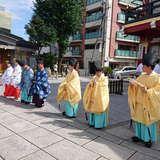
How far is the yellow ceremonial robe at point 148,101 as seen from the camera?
3.12 meters

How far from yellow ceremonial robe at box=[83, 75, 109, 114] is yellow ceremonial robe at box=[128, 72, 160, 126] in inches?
33.1

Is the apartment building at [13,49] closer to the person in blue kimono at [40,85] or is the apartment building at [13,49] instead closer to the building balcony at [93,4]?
the person in blue kimono at [40,85]

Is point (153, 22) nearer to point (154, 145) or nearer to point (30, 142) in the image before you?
point (154, 145)

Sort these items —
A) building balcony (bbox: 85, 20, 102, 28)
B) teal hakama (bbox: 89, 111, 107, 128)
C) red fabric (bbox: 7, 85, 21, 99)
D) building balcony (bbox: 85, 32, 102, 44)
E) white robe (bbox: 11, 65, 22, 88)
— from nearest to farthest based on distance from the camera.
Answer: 1. teal hakama (bbox: 89, 111, 107, 128)
2. white robe (bbox: 11, 65, 22, 88)
3. red fabric (bbox: 7, 85, 21, 99)
4. building balcony (bbox: 85, 20, 102, 28)
5. building balcony (bbox: 85, 32, 102, 44)

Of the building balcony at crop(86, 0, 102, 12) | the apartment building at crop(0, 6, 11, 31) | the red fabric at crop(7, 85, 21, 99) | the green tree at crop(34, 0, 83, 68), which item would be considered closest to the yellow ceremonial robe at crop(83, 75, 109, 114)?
the red fabric at crop(7, 85, 21, 99)

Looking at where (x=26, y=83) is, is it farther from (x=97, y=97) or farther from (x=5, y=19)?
(x=5, y=19)

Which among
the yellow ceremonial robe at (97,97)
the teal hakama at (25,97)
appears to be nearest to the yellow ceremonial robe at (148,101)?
the yellow ceremonial robe at (97,97)

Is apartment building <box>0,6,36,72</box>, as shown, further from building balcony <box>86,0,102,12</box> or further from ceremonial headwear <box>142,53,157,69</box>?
building balcony <box>86,0,102,12</box>

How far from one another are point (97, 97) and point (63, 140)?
1343 mm

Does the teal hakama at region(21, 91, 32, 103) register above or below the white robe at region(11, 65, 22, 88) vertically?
below

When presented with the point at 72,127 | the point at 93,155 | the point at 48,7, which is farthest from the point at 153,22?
the point at 48,7

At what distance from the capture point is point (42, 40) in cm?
1661

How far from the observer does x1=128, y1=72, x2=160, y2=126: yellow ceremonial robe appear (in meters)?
3.12

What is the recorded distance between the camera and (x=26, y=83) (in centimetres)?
630
